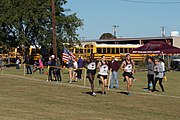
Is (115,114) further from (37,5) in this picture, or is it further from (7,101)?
(37,5)

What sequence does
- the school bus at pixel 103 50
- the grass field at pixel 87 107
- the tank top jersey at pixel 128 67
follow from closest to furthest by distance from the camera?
1. the grass field at pixel 87 107
2. the tank top jersey at pixel 128 67
3. the school bus at pixel 103 50

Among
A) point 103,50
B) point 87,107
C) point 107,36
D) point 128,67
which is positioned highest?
point 107,36

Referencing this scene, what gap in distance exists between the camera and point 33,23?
178 ft

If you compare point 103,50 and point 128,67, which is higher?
point 103,50

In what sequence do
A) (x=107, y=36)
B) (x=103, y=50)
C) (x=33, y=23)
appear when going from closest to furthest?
(x=33, y=23) → (x=103, y=50) → (x=107, y=36)

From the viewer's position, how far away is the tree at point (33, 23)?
53000 mm

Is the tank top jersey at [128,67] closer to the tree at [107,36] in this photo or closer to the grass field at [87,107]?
the grass field at [87,107]

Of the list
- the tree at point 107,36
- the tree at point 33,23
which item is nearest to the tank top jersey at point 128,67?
the tree at point 33,23

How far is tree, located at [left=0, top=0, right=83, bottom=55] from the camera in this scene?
53.0 m

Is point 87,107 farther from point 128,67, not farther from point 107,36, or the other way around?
point 107,36

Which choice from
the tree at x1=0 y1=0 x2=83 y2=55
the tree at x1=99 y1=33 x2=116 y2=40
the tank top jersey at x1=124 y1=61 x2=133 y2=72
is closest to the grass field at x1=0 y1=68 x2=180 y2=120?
the tank top jersey at x1=124 y1=61 x2=133 y2=72

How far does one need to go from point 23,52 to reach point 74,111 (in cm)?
4478

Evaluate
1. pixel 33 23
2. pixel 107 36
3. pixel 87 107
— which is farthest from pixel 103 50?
pixel 107 36

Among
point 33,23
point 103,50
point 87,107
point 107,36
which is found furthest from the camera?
point 107,36
